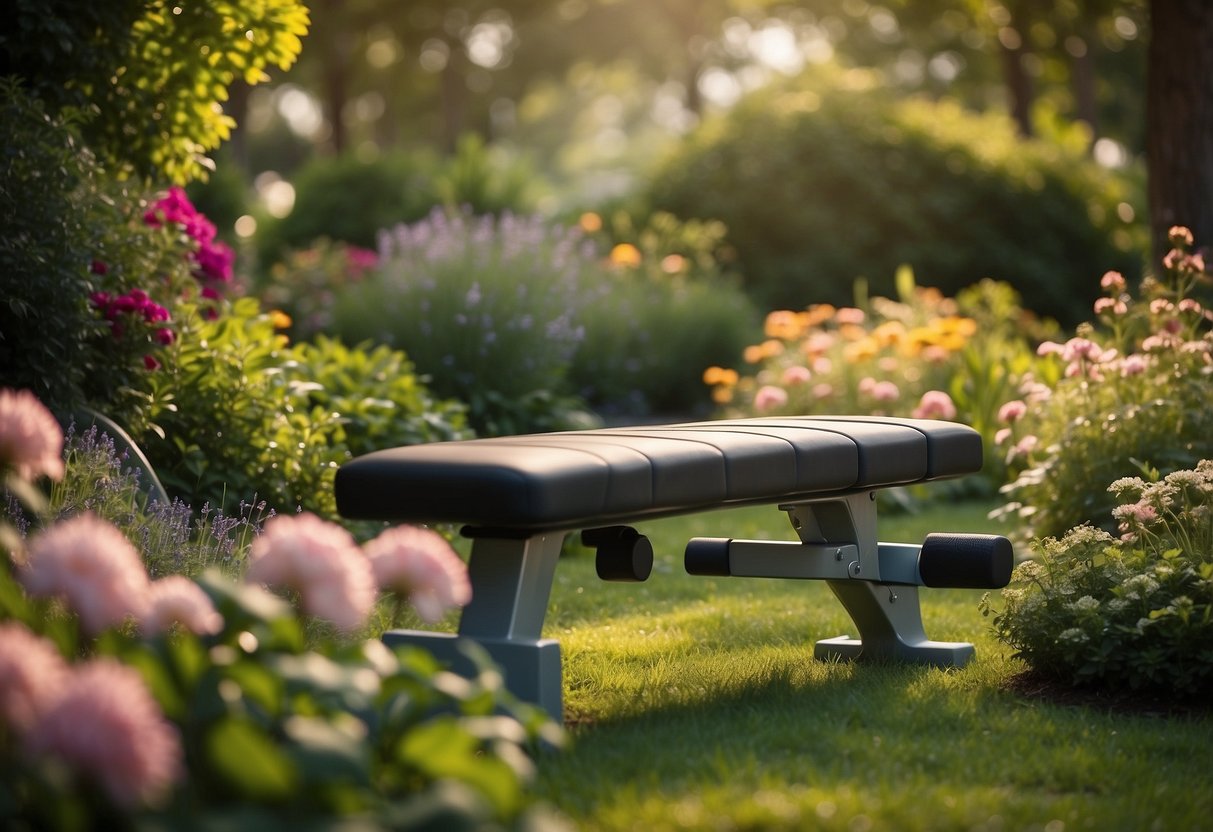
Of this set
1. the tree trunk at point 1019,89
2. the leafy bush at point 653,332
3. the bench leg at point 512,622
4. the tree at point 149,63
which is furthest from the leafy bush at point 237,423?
the tree trunk at point 1019,89

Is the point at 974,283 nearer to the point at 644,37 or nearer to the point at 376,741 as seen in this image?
the point at 376,741

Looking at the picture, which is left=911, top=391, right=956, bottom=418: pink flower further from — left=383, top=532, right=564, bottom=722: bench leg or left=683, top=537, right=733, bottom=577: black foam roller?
left=383, top=532, right=564, bottom=722: bench leg

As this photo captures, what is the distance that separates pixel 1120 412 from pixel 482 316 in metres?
4.32

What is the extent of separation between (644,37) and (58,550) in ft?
135

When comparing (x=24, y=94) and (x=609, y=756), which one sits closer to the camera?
(x=609, y=756)

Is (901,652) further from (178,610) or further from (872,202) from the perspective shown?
(872,202)

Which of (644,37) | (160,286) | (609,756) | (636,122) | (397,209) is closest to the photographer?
(609,756)

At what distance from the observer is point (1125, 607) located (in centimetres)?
398

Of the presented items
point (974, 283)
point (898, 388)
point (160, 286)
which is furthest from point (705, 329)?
point (160, 286)

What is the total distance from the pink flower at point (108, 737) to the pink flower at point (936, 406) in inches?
242

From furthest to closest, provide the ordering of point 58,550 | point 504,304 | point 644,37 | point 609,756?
point 644,37
point 504,304
point 609,756
point 58,550

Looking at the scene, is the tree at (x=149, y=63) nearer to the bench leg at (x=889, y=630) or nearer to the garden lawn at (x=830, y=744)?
the garden lawn at (x=830, y=744)

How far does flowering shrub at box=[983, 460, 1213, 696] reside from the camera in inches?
152

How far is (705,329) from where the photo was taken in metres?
12.0
